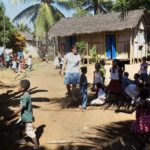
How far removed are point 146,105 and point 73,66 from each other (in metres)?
4.99

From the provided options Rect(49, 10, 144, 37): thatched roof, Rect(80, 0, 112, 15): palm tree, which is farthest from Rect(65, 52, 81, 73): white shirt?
Rect(80, 0, 112, 15): palm tree

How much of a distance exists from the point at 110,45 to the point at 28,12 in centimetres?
→ 1200

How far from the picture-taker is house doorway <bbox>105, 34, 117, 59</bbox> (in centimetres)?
3176

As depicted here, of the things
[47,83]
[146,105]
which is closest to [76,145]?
[146,105]

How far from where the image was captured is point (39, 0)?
131ft

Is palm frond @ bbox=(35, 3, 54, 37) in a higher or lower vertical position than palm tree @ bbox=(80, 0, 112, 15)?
lower

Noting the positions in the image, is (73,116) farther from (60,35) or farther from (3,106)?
(60,35)

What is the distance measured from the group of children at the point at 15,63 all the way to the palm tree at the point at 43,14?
8.15 m

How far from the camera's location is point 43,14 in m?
38.8

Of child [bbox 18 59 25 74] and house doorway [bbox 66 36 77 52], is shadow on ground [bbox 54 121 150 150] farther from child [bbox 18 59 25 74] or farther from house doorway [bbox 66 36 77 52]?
house doorway [bbox 66 36 77 52]

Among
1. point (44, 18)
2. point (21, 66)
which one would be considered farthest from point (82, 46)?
point (44, 18)

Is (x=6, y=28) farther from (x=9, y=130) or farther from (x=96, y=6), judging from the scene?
(x=9, y=130)

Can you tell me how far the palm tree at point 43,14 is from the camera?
38.8 m

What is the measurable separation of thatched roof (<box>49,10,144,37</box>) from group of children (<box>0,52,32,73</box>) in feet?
13.9
